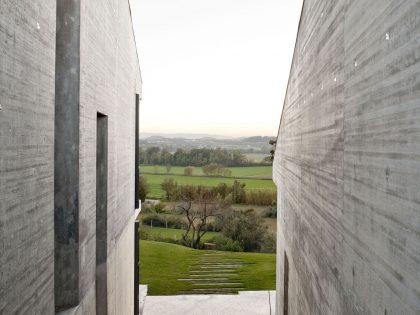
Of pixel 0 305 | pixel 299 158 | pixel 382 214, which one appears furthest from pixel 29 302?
pixel 299 158

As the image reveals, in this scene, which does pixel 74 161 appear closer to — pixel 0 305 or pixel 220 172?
pixel 0 305

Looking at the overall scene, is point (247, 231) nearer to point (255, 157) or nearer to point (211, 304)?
point (211, 304)

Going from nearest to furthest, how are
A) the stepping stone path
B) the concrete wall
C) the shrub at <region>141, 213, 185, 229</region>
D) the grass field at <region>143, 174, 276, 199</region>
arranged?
the concrete wall < the stepping stone path < the shrub at <region>141, 213, 185, 229</region> < the grass field at <region>143, 174, 276, 199</region>

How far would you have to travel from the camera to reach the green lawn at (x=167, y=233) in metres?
26.6

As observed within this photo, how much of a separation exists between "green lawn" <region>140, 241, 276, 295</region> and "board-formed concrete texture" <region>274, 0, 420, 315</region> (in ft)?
38.8

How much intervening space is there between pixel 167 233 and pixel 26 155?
25.7 metres

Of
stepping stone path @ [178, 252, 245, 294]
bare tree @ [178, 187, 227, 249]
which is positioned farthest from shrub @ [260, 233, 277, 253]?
stepping stone path @ [178, 252, 245, 294]

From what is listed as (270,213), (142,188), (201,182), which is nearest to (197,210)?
(270,213)

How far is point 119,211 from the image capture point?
6.50m

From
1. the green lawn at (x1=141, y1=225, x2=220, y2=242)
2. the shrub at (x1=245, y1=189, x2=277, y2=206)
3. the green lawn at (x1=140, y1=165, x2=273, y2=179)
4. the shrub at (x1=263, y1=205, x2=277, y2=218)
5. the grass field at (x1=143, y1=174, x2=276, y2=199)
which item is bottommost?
the green lawn at (x1=141, y1=225, x2=220, y2=242)

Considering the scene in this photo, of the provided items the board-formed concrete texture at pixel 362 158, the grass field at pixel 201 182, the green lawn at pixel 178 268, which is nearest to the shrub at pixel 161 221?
the grass field at pixel 201 182

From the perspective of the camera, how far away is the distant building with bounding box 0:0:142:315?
84.2 inches

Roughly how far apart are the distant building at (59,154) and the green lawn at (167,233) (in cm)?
2040

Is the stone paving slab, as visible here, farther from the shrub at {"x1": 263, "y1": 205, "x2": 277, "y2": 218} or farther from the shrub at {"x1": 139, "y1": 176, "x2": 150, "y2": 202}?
the shrub at {"x1": 263, "y1": 205, "x2": 277, "y2": 218}
